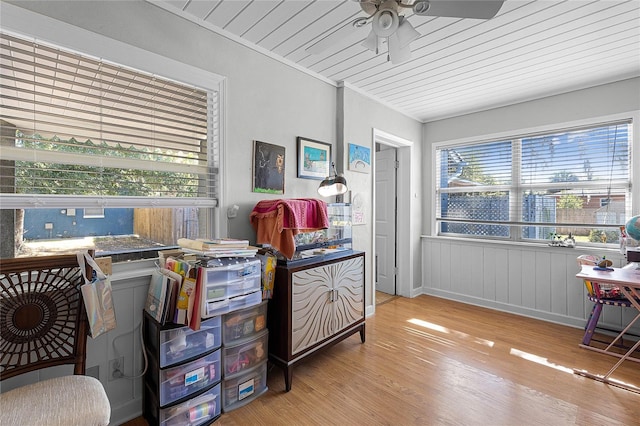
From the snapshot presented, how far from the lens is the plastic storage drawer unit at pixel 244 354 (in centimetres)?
192

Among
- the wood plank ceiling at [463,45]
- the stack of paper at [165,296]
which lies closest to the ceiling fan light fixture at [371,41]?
the wood plank ceiling at [463,45]

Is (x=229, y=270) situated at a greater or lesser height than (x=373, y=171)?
lesser

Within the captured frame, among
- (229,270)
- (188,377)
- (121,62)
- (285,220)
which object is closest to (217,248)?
(229,270)

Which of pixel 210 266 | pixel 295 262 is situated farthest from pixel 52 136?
pixel 295 262

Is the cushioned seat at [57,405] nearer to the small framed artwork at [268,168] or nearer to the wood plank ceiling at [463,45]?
the small framed artwork at [268,168]

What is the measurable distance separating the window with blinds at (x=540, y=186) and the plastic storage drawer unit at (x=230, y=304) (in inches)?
129

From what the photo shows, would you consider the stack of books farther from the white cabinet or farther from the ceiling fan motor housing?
the ceiling fan motor housing

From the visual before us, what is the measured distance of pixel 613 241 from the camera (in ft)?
10.3

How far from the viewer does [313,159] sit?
9.67ft

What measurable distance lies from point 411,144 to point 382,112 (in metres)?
0.74

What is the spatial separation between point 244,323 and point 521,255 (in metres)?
3.28

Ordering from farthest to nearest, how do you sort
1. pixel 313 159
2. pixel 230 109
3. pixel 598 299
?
pixel 313 159, pixel 598 299, pixel 230 109

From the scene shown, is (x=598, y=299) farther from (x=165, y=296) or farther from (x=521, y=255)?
(x=165, y=296)

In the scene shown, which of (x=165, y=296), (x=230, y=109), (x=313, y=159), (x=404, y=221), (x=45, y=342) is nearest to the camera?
(x=45, y=342)
